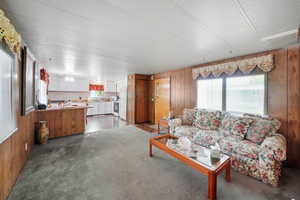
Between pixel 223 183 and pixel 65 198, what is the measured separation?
2.11 metres

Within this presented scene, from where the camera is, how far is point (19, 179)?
69.8 inches

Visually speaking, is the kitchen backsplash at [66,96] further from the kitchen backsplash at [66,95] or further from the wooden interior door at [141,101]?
the wooden interior door at [141,101]

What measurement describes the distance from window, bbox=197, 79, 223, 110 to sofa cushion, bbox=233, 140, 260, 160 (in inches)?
55.4

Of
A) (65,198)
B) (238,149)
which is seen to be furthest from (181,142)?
(65,198)

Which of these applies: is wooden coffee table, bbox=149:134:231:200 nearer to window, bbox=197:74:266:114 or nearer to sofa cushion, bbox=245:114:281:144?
sofa cushion, bbox=245:114:281:144

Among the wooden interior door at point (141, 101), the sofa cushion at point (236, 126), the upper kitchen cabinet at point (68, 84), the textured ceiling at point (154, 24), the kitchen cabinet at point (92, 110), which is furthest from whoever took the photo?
the kitchen cabinet at point (92, 110)

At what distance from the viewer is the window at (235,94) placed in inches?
105

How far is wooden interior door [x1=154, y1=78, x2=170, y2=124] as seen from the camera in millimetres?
4882

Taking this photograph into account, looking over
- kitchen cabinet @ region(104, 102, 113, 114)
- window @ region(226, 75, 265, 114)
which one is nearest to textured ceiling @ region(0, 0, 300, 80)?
window @ region(226, 75, 265, 114)

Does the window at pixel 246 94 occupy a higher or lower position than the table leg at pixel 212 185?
higher

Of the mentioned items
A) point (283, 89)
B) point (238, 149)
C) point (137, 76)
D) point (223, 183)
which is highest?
point (137, 76)

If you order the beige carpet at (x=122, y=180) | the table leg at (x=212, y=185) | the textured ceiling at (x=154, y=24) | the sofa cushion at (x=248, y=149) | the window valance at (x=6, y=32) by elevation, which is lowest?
the beige carpet at (x=122, y=180)

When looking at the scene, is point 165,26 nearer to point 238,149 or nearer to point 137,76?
point 238,149

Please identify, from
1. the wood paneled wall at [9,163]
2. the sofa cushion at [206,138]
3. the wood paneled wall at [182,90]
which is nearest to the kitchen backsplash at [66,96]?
the wood paneled wall at [182,90]
